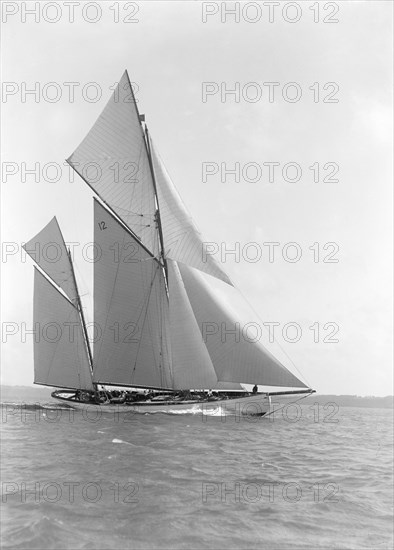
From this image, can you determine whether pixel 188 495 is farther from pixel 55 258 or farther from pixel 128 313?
pixel 55 258

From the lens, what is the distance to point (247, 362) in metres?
32.8

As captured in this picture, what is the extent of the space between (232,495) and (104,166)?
102 feet

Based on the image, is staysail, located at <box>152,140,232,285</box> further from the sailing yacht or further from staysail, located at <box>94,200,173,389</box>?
staysail, located at <box>94,200,173,389</box>

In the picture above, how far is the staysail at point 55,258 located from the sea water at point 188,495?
21.3 metres

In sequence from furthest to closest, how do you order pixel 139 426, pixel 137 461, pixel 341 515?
pixel 139 426 → pixel 137 461 → pixel 341 515

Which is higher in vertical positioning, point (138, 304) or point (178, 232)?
point (178, 232)

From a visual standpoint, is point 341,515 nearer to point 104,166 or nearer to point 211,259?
point 211,259

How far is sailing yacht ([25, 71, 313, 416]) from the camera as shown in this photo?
3512 centimetres

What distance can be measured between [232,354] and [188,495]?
21356 millimetres

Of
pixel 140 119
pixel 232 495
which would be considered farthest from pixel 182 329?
pixel 232 495

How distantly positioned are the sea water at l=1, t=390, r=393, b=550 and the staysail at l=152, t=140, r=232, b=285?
1513cm

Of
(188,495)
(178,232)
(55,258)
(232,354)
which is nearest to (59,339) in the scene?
(55,258)

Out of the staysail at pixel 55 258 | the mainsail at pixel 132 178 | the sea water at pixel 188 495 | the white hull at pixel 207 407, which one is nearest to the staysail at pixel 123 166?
the mainsail at pixel 132 178

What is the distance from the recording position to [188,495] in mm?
12078
